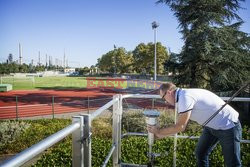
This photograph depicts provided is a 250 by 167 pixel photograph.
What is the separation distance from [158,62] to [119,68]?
22472 millimetres

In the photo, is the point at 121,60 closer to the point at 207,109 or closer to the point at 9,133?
the point at 9,133

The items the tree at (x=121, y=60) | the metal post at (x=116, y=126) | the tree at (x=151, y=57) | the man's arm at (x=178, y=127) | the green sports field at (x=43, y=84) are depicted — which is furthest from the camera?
the tree at (x=121, y=60)

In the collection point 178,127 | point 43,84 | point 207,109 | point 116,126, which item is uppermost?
point 207,109

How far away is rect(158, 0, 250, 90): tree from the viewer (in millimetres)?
15594

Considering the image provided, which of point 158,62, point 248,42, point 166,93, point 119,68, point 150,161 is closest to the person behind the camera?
point 166,93

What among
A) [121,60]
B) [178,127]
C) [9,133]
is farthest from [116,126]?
[121,60]

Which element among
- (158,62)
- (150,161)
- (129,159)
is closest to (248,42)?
(129,159)

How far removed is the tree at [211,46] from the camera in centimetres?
1559

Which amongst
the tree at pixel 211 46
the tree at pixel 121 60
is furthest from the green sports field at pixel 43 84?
the tree at pixel 211 46

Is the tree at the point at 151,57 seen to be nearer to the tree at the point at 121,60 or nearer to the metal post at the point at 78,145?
the tree at the point at 121,60

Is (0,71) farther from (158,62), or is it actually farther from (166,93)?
(166,93)

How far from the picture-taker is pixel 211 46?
15.4m

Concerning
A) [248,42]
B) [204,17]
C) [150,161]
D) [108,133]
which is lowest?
[108,133]

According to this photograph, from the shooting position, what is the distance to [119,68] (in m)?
76.1
